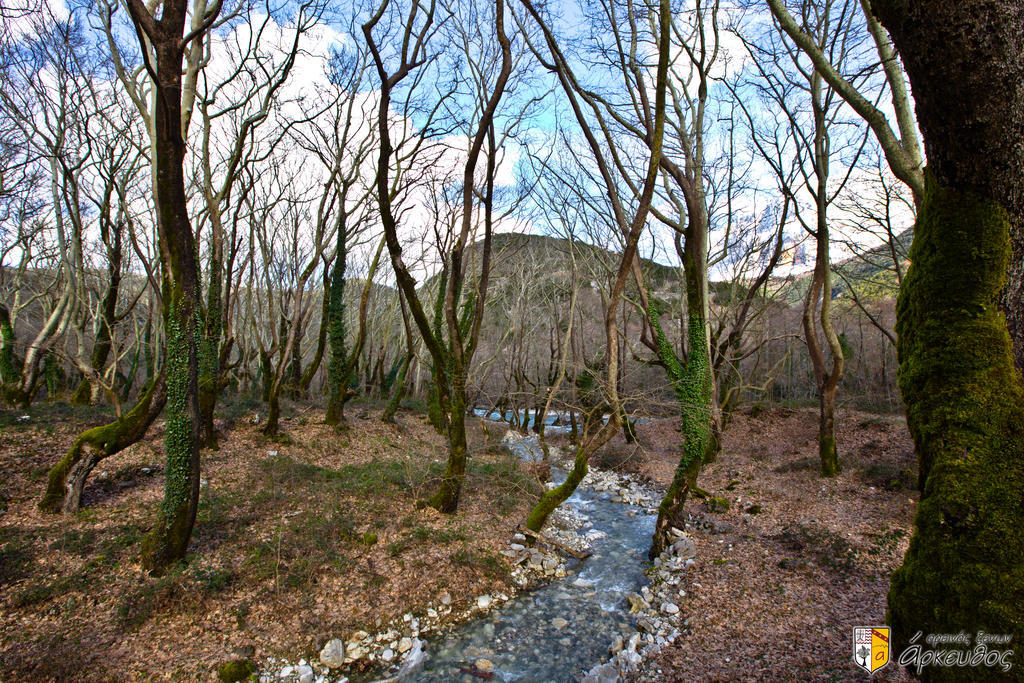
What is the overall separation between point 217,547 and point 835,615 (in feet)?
24.4

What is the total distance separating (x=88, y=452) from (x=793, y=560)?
10.0 meters

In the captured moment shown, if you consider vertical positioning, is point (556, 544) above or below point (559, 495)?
below

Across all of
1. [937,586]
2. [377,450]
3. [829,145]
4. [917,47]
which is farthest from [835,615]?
[377,450]

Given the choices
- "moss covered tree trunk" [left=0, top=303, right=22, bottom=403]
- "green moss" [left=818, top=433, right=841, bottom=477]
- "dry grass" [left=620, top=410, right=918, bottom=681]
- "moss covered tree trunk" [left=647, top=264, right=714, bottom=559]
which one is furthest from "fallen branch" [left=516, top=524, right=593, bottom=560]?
"moss covered tree trunk" [left=0, top=303, right=22, bottom=403]

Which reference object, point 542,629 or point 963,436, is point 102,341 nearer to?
point 542,629

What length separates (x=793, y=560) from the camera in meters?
6.73

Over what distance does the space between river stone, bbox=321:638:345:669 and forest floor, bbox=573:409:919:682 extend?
10.2 ft

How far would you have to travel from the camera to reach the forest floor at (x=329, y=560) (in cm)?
457

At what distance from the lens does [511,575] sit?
711 centimetres

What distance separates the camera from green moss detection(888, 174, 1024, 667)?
2.49 m

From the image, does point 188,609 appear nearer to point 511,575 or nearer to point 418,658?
point 418,658

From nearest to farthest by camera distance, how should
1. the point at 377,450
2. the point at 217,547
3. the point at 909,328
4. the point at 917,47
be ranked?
the point at 917,47, the point at 909,328, the point at 217,547, the point at 377,450

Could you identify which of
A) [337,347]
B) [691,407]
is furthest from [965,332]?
[337,347]

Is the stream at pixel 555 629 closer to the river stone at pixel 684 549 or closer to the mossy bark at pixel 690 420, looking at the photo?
the river stone at pixel 684 549
